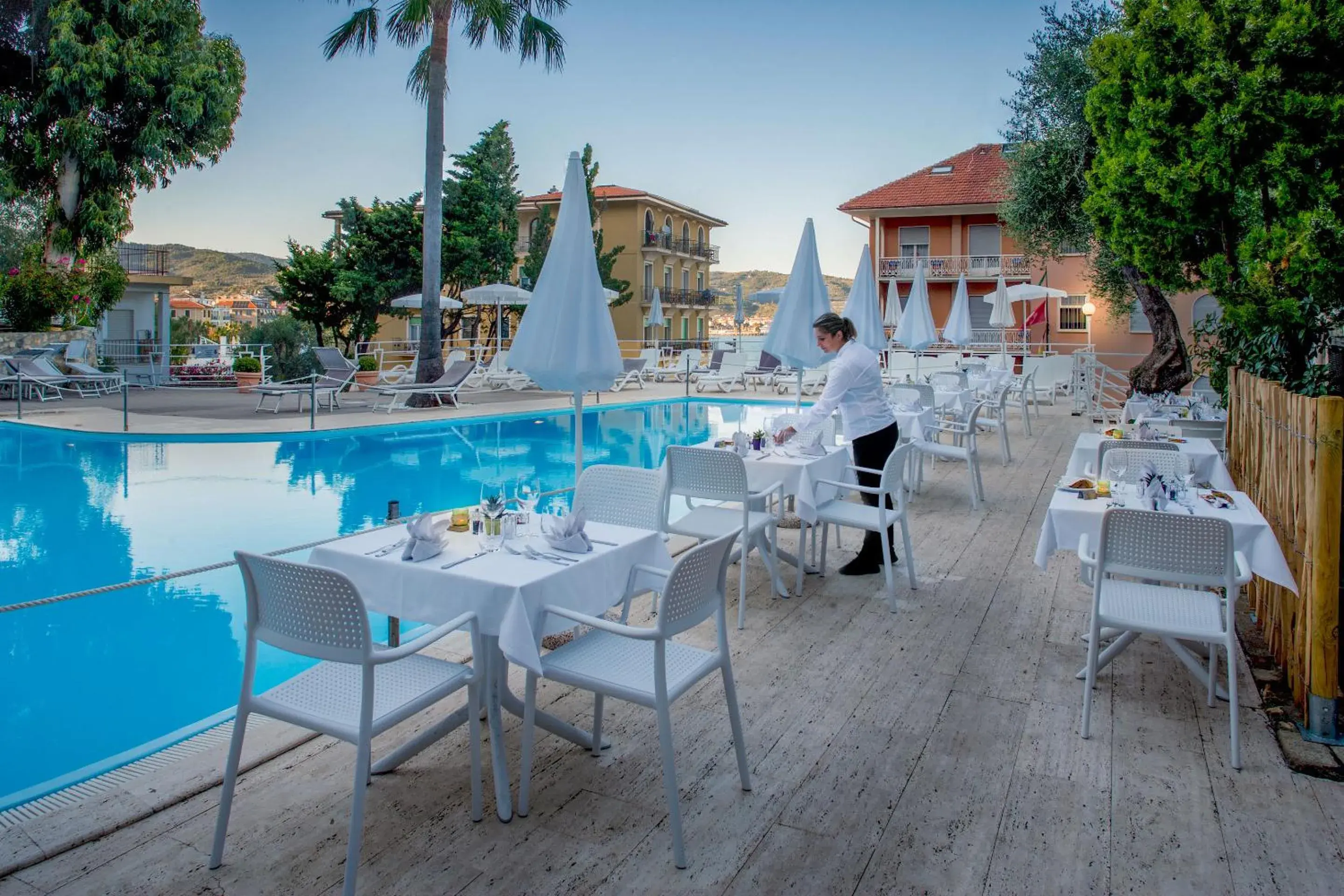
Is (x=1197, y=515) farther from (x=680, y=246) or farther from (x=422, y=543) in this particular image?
(x=680, y=246)

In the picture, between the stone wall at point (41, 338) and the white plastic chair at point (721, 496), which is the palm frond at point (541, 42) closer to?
the stone wall at point (41, 338)

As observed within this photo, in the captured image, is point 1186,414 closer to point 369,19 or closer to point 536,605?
point 536,605

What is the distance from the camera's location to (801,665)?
4164 mm

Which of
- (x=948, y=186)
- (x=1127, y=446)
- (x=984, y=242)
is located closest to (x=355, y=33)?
(x=1127, y=446)

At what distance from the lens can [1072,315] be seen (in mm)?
26656

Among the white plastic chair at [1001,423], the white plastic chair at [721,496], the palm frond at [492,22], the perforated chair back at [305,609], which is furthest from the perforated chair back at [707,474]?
the palm frond at [492,22]

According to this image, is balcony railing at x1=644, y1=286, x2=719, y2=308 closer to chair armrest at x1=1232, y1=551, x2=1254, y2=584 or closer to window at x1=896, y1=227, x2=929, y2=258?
window at x1=896, y1=227, x2=929, y2=258

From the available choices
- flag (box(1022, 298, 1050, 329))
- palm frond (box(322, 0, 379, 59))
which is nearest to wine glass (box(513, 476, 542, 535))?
palm frond (box(322, 0, 379, 59))

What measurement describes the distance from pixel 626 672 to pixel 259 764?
1375 millimetres

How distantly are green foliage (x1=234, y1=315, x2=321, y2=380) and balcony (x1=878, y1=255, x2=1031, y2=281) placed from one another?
16905 mm

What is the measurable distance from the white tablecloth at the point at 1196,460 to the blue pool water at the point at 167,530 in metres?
4.46

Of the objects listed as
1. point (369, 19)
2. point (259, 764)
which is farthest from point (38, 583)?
point (369, 19)

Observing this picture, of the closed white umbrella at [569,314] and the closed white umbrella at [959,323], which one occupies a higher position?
the closed white umbrella at [959,323]

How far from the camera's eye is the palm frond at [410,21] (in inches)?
623
